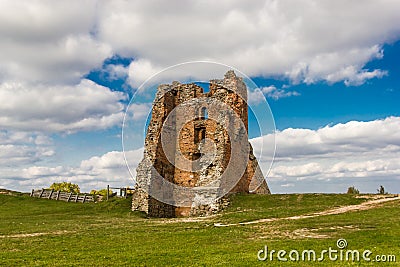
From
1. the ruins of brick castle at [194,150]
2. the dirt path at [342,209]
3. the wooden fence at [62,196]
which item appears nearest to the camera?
the dirt path at [342,209]

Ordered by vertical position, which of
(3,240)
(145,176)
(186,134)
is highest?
(186,134)

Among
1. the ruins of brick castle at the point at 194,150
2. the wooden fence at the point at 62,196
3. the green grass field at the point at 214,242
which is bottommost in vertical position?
the green grass field at the point at 214,242

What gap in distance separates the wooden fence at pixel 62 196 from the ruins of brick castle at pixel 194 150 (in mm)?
12011

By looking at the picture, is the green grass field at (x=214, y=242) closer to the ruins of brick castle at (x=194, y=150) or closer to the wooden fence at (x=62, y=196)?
the ruins of brick castle at (x=194, y=150)

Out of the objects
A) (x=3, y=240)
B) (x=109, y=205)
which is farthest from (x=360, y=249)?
(x=109, y=205)

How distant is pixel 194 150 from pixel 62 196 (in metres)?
18.0

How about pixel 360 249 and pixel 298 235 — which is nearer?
pixel 360 249

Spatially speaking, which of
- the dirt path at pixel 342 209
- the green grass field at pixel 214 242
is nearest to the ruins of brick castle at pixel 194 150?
the green grass field at pixel 214 242

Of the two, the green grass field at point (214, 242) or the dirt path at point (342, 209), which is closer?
the green grass field at point (214, 242)

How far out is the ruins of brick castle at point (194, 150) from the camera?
32.4 meters

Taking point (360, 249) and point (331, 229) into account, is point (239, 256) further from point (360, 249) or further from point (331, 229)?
point (331, 229)

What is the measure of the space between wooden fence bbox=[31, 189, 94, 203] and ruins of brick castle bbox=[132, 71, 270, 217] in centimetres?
1201

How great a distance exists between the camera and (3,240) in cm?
1820

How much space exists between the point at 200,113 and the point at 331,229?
21486 millimetres
